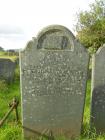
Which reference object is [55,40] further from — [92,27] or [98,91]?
[92,27]

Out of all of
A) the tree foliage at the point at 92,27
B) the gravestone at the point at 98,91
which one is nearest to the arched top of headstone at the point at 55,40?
the gravestone at the point at 98,91

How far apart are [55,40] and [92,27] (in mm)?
19147

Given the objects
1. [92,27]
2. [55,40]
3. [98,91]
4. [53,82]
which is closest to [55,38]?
[55,40]

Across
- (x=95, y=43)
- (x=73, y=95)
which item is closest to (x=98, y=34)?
(x=95, y=43)

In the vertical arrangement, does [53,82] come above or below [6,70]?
above

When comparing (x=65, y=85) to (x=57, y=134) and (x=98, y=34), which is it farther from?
(x=98, y=34)

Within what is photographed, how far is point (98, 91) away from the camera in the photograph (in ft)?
22.9

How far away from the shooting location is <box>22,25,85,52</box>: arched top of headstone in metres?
6.50

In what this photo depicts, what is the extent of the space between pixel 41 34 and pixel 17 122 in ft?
6.37

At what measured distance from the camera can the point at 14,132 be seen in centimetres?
677

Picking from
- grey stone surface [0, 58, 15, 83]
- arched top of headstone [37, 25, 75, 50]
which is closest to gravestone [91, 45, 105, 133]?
arched top of headstone [37, 25, 75, 50]

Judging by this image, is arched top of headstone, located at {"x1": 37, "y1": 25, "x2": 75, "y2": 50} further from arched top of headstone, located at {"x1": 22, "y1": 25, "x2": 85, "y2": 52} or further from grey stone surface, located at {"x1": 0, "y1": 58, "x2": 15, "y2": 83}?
grey stone surface, located at {"x1": 0, "y1": 58, "x2": 15, "y2": 83}

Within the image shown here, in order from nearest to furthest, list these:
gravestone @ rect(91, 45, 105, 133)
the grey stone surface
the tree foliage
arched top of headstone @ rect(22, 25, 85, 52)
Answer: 1. arched top of headstone @ rect(22, 25, 85, 52)
2. gravestone @ rect(91, 45, 105, 133)
3. the grey stone surface
4. the tree foliage

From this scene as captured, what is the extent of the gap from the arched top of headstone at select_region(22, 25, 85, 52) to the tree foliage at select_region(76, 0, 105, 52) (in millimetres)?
17022
